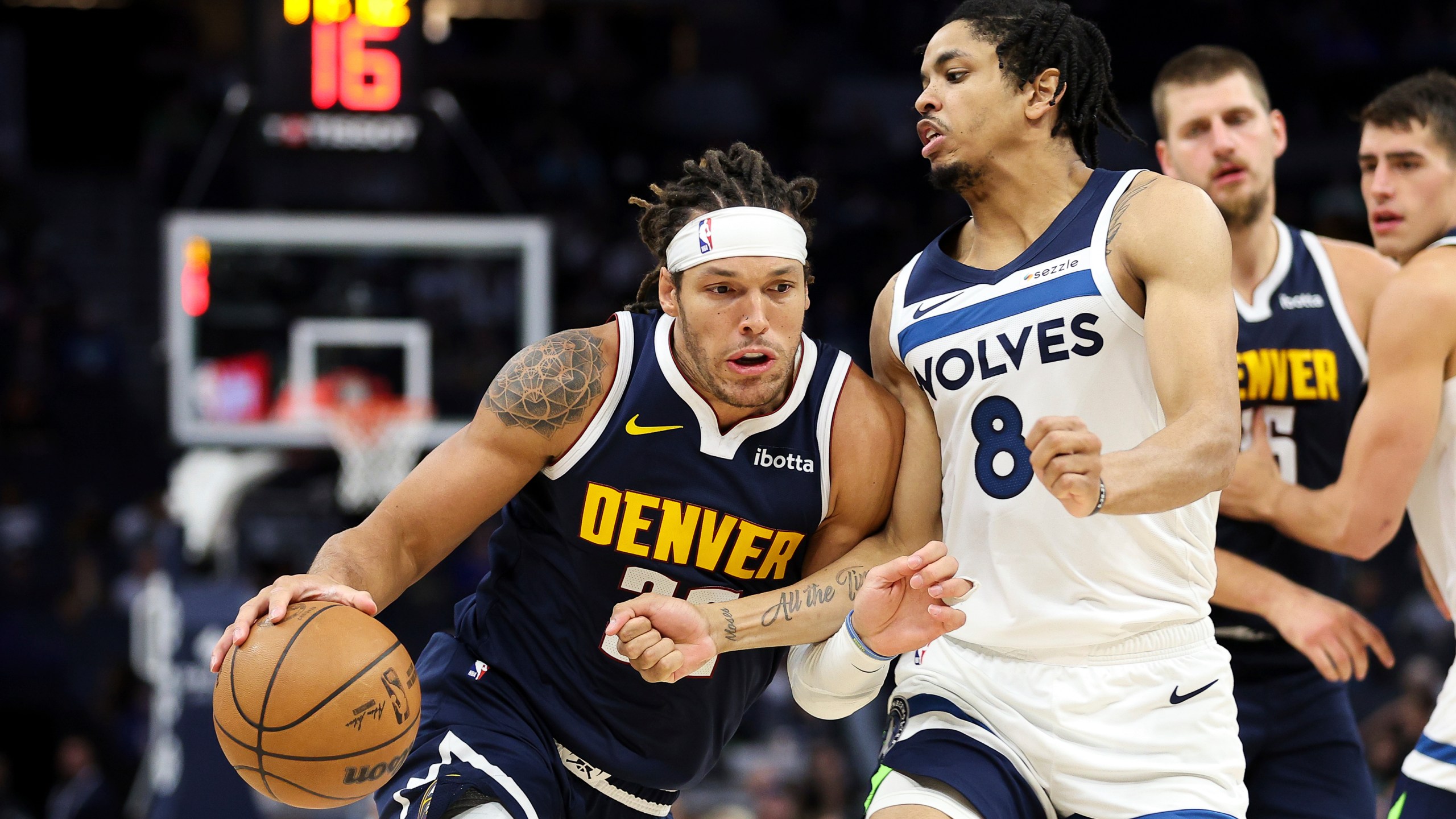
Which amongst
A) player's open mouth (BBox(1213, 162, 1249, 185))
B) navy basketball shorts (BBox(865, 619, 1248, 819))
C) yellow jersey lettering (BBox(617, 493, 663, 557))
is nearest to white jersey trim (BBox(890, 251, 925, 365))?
yellow jersey lettering (BBox(617, 493, 663, 557))

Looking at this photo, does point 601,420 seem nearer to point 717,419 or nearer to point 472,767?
point 717,419

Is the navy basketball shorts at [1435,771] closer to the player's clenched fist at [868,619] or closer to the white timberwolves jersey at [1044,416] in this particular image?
the white timberwolves jersey at [1044,416]

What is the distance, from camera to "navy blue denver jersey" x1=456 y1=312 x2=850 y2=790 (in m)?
3.74

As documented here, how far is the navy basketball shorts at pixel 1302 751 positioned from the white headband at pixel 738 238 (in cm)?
183

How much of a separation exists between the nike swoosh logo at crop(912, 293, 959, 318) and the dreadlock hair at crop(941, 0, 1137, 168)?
52 centimetres

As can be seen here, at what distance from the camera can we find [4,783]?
38.0 feet

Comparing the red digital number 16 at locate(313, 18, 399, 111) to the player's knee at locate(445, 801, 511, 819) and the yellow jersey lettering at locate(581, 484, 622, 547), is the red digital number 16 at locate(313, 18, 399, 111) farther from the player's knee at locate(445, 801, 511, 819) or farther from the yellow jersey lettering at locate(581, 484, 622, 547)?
the player's knee at locate(445, 801, 511, 819)

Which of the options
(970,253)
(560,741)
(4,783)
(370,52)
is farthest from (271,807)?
(970,253)

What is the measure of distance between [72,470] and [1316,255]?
1211 centimetres

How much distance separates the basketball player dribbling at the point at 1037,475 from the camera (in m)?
3.24

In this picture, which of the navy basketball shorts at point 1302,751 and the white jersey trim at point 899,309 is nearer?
the white jersey trim at point 899,309

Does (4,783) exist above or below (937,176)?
below

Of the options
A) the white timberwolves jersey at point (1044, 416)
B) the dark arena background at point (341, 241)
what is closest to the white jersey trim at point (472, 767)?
the white timberwolves jersey at point (1044, 416)

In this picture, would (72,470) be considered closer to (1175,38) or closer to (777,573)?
(777,573)
